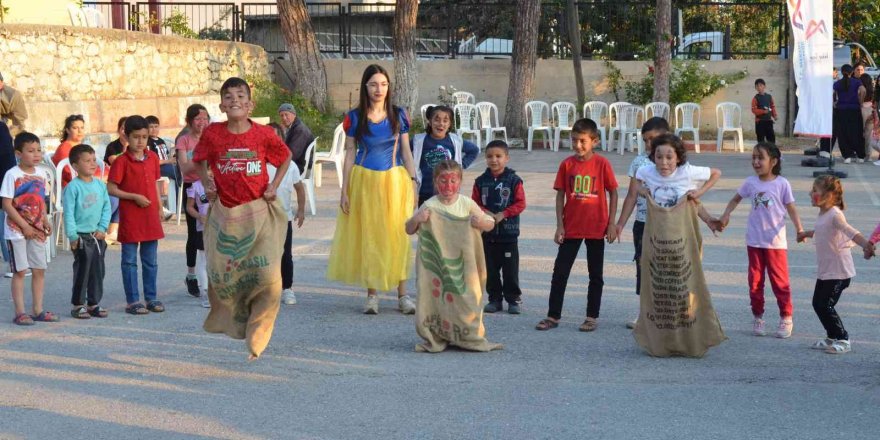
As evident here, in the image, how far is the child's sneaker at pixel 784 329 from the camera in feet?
25.5

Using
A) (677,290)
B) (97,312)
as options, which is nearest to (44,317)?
(97,312)

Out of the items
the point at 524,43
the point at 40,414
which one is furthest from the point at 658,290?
the point at 524,43

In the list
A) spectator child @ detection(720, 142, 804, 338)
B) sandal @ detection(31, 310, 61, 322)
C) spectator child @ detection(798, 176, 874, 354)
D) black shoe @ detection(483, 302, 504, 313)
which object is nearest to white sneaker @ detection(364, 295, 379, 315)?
black shoe @ detection(483, 302, 504, 313)

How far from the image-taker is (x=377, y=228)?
860 cm

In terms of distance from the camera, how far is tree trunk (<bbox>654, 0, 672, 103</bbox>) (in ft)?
76.8

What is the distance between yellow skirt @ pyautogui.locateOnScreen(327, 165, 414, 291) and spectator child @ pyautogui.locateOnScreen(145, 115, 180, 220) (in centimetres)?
362

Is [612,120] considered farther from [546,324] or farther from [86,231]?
[86,231]

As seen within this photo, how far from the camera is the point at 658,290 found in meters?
7.27

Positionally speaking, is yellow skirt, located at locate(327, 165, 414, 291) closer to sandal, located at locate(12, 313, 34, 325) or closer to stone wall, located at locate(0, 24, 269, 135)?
sandal, located at locate(12, 313, 34, 325)

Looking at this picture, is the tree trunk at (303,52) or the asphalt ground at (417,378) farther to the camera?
the tree trunk at (303,52)

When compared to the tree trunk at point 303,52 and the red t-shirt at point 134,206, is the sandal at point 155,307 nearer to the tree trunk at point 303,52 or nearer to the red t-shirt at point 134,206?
the red t-shirt at point 134,206

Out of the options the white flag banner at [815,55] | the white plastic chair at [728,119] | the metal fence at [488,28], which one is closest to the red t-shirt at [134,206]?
the white flag banner at [815,55]

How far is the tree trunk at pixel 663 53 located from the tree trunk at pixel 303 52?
695 centimetres

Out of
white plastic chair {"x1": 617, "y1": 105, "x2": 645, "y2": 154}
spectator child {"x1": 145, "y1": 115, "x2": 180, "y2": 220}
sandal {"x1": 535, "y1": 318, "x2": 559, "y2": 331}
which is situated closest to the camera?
sandal {"x1": 535, "y1": 318, "x2": 559, "y2": 331}
